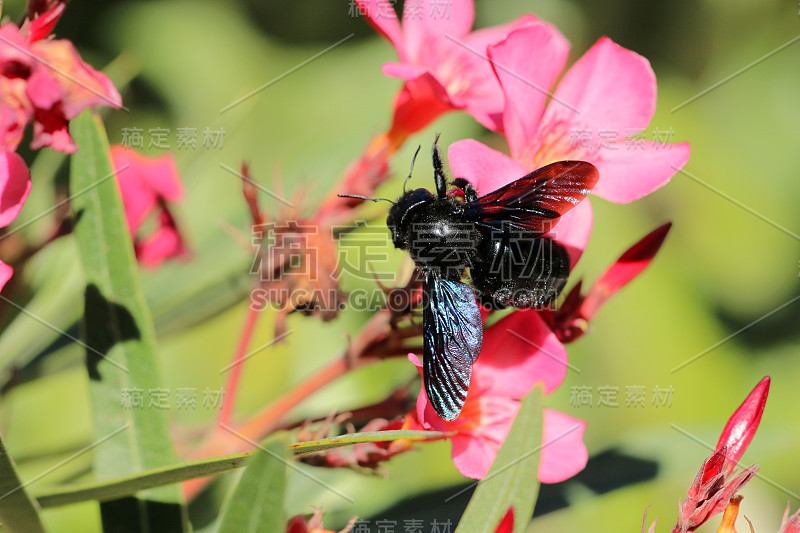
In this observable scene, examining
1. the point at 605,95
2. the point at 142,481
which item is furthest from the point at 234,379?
the point at 605,95

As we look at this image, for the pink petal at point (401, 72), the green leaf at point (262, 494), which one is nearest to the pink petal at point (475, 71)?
the pink petal at point (401, 72)

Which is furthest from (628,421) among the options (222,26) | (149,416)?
(222,26)

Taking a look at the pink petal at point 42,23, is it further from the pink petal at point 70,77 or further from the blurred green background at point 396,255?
the blurred green background at point 396,255

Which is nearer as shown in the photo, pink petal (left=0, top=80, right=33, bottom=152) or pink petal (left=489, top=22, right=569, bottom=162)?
pink petal (left=0, top=80, right=33, bottom=152)

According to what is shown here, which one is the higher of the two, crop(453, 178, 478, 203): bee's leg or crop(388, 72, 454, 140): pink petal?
crop(388, 72, 454, 140): pink petal

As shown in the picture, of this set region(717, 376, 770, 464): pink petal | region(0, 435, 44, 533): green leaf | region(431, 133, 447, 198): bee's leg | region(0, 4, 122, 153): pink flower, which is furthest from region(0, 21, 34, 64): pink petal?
region(717, 376, 770, 464): pink petal

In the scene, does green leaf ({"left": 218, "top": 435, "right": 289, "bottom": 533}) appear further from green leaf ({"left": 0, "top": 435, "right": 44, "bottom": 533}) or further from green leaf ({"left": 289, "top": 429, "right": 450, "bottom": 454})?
green leaf ({"left": 0, "top": 435, "right": 44, "bottom": 533})

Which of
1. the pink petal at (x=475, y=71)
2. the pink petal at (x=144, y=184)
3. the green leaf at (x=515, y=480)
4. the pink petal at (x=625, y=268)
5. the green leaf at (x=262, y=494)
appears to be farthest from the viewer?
the pink petal at (x=144, y=184)
